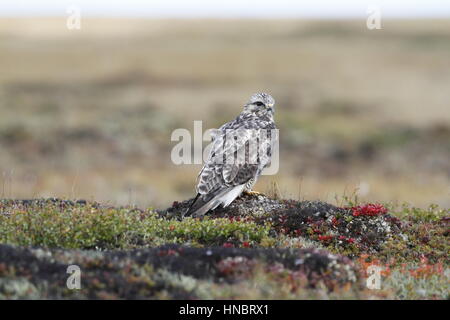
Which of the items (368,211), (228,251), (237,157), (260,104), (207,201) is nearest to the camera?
(228,251)

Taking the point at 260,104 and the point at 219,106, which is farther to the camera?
the point at 219,106

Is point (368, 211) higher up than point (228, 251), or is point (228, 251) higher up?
point (368, 211)

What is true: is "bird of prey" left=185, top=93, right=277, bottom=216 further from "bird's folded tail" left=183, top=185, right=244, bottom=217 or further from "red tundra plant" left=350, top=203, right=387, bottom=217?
"red tundra plant" left=350, top=203, right=387, bottom=217

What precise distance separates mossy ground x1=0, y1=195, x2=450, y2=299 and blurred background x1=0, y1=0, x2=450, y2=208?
138 cm

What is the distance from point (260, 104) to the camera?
15.0m

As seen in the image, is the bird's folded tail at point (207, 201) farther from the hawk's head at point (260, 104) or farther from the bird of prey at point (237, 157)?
the hawk's head at point (260, 104)

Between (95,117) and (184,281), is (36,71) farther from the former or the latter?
(184,281)

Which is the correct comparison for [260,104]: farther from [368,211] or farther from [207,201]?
[368,211]

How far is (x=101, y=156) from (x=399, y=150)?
17.1 metres

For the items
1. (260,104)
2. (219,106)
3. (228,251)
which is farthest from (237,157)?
(219,106)

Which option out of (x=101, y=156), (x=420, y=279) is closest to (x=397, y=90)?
(x=101, y=156)

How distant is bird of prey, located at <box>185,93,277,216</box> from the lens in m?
13.9

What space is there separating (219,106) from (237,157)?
37704 millimetres

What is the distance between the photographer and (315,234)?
13.2 meters
